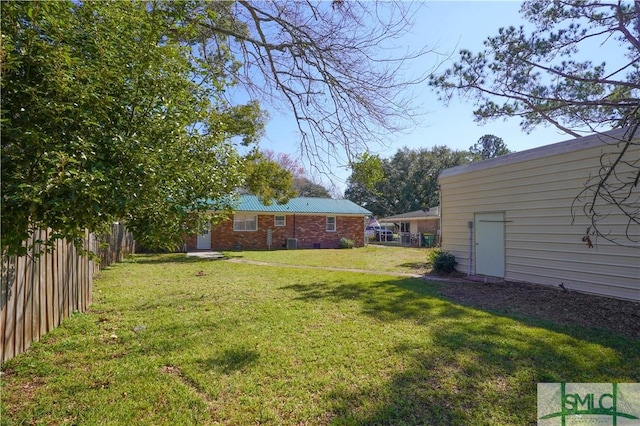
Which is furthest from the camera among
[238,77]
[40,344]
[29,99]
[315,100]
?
[238,77]

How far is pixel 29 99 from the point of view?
212 centimetres

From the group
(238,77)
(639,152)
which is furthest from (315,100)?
(639,152)

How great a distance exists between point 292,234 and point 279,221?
125cm

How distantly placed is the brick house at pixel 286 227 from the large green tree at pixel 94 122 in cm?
1814

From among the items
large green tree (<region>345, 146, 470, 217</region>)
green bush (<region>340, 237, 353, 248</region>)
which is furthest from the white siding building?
large green tree (<region>345, 146, 470, 217</region>)

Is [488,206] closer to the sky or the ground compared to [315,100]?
closer to the ground

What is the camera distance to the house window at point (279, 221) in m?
23.0

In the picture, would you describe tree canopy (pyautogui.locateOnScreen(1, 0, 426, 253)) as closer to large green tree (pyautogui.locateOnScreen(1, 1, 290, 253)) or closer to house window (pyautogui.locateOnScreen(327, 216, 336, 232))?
large green tree (pyautogui.locateOnScreen(1, 1, 290, 253))

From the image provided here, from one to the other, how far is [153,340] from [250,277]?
5.65m

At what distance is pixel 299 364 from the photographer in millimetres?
4031

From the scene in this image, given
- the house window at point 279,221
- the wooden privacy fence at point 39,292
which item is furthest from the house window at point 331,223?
the wooden privacy fence at point 39,292

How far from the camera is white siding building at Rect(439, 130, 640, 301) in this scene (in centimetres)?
715

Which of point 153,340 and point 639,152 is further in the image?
point 639,152

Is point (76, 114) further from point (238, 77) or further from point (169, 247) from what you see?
point (238, 77)
